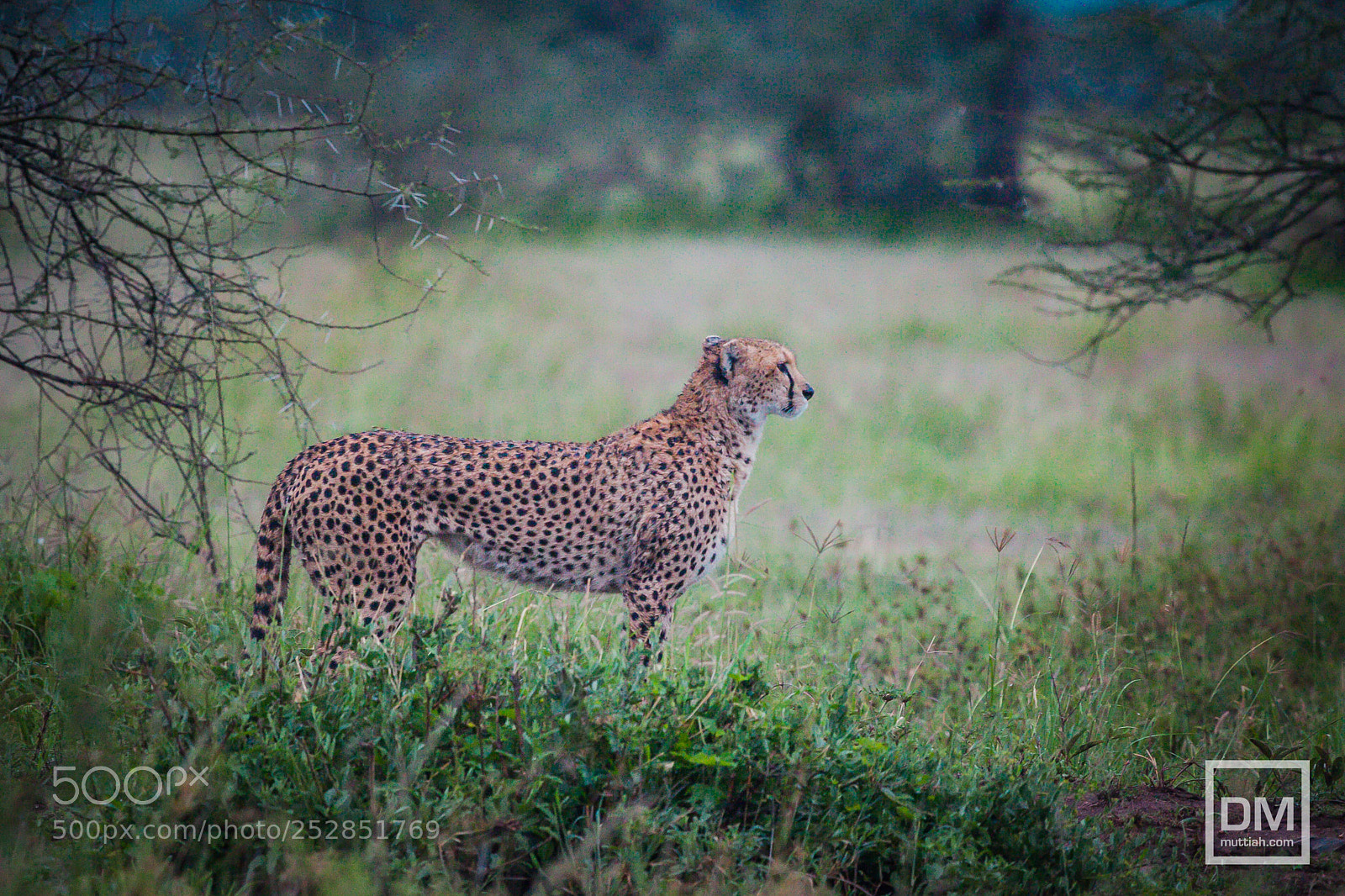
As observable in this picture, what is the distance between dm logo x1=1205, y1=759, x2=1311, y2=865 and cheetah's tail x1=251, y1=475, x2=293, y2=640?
10.6 feet

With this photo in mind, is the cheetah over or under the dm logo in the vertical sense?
over

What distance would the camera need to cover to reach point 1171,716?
5047mm

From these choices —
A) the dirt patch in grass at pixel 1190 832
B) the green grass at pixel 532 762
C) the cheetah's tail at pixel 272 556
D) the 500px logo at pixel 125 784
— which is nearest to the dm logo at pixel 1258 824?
the dirt patch in grass at pixel 1190 832

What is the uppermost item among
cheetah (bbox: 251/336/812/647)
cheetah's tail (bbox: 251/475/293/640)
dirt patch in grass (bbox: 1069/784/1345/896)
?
cheetah (bbox: 251/336/812/647)

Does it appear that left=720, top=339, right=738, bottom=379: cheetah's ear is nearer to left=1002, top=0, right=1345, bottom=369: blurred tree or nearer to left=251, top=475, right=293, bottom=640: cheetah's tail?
left=1002, top=0, right=1345, bottom=369: blurred tree

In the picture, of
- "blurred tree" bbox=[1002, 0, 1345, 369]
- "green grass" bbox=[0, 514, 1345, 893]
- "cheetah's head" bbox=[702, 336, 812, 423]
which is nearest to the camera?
"green grass" bbox=[0, 514, 1345, 893]

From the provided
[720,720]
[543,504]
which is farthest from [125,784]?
[543,504]

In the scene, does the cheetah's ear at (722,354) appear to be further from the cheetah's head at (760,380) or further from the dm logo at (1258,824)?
the dm logo at (1258,824)

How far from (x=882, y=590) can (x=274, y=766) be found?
14.8ft

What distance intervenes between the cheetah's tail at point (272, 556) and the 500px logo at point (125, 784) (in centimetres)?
105

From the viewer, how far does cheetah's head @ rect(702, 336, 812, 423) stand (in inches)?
204

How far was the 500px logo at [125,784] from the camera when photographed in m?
3.20

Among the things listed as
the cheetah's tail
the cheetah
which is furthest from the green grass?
the cheetah

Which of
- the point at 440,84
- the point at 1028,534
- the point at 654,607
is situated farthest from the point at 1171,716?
the point at 440,84
